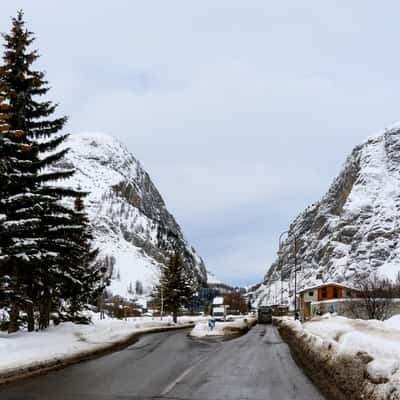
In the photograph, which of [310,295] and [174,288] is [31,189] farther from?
[310,295]

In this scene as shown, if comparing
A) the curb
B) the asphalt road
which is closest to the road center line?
the asphalt road

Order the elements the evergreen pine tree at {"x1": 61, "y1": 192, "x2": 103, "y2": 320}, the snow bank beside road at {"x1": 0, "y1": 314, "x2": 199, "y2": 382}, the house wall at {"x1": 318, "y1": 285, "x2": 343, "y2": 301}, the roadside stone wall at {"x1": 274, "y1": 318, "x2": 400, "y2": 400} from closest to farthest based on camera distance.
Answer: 1. the roadside stone wall at {"x1": 274, "y1": 318, "x2": 400, "y2": 400}
2. the snow bank beside road at {"x1": 0, "y1": 314, "x2": 199, "y2": 382}
3. the evergreen pine tree at {"x1": 61, "y1": 192, "x2": 103, "y2": 320}
4. the house wall at {"x1": 318, "y1": 285, "x2": 343, "y2": 301}

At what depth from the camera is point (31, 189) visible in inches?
874

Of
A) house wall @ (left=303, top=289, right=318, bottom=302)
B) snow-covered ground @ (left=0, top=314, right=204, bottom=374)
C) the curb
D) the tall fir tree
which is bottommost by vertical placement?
the curb

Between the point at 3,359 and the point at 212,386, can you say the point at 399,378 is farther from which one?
the point at 3,359

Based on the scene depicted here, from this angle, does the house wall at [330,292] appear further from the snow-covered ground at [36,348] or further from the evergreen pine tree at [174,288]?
the snow-covered ground at [36,348]

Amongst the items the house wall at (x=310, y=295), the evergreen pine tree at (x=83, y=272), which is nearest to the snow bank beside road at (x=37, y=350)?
the evergreen pine tree at (x=83, y=272)

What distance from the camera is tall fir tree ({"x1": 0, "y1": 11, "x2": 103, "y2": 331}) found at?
797 inches

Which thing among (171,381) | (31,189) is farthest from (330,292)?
(171,381)

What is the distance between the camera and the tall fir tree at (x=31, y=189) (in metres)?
20.2

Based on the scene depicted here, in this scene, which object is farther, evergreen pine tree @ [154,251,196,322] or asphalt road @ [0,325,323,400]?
evergreen pine tree @ [154,251,196,322]

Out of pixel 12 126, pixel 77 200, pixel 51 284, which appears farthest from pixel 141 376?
pixel 77 200

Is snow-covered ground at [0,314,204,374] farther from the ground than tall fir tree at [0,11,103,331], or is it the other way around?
tall fir tree at [0,11,103,331]

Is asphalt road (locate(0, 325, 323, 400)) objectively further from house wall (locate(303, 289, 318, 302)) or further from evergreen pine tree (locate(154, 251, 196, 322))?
house wall (locate(303, 289, 318, 302))
